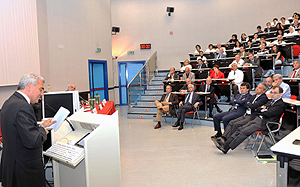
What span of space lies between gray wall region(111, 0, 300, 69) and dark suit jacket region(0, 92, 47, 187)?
12.6 m

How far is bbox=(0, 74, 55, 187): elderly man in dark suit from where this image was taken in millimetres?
2279

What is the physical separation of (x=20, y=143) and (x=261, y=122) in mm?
4282

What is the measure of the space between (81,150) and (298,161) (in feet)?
6.91

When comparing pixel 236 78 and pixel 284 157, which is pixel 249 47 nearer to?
pixel 236 78

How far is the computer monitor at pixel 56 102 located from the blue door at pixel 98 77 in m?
7.40

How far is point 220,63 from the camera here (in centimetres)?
1092

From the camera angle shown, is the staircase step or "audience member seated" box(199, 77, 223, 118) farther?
the staircase step

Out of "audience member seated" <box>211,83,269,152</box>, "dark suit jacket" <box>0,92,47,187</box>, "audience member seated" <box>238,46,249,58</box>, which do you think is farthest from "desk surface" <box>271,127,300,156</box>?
"audience member seated" <box>238,46,249,58</box>

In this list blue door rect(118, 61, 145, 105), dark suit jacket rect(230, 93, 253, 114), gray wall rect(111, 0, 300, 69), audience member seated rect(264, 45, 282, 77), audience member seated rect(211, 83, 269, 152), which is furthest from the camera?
gray wall rect(111, 0, 300, 69)

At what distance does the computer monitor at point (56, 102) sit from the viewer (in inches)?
155

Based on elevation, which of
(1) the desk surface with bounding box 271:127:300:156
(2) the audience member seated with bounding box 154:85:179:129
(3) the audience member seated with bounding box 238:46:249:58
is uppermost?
(3) the audience member seated with bounding box 238:46:249:58

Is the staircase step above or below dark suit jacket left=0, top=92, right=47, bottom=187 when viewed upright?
below

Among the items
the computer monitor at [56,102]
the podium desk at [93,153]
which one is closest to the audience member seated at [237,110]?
the computer monitor at [56,102]

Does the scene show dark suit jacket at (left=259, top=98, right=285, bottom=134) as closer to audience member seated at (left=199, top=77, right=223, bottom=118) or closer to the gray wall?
audience member seated at (left=199, top=77, right=223, bottom=118)
